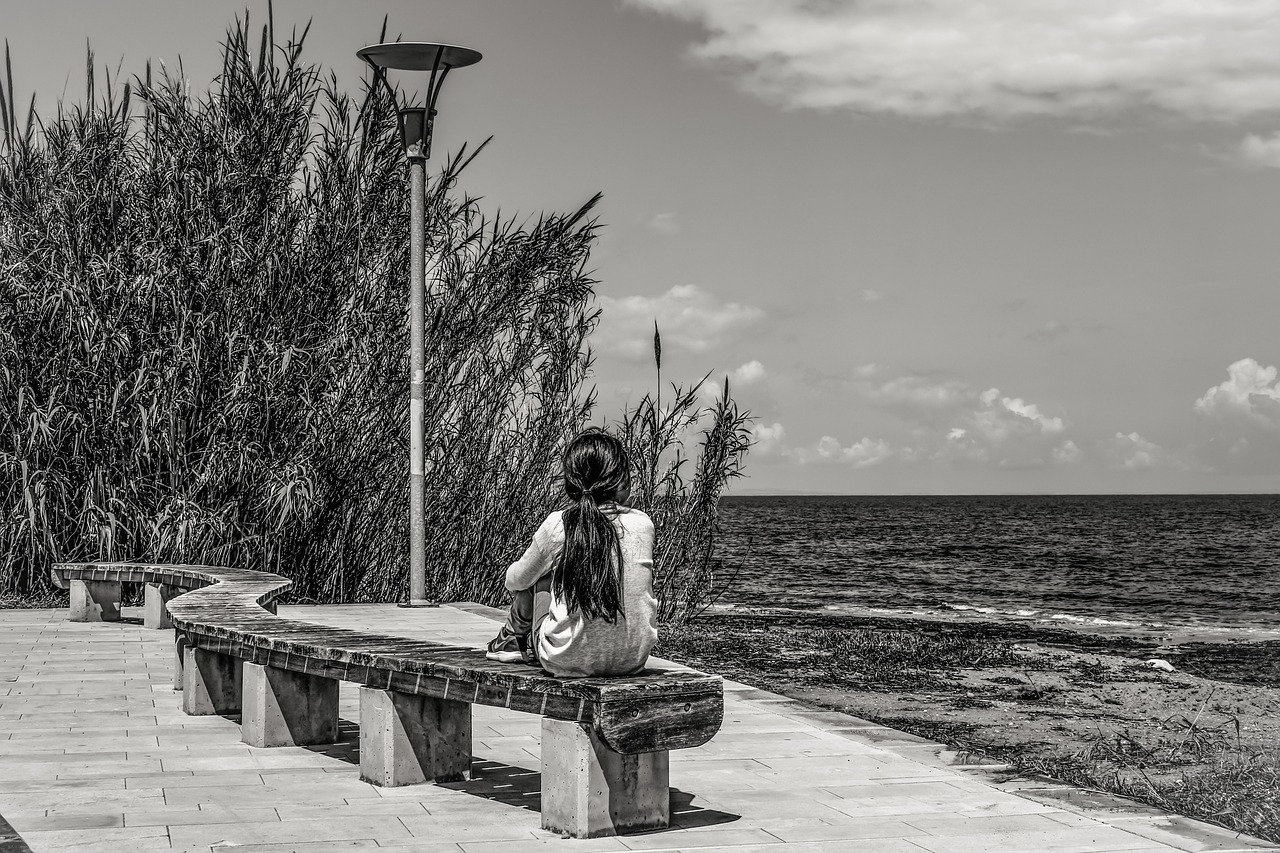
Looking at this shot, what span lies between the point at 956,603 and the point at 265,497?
19897 millimetres

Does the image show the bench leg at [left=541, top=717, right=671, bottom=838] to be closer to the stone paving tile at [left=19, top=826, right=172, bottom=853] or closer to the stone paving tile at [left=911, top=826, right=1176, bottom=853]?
the stone paving tile at [left=911, top=826, right=1176, bottom=853]

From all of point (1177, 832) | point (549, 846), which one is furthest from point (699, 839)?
point (1177, 832)

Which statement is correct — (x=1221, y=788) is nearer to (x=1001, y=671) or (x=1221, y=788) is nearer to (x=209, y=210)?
(x=1001, y=671)

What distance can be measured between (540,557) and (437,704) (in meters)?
1.08

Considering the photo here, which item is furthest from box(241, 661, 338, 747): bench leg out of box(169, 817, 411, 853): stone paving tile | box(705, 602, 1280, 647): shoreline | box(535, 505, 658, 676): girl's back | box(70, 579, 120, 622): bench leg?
box(705, 602, 1280, 647): shoreline

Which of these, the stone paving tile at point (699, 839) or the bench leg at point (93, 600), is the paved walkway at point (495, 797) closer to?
the stone paving tile at point (699, 839)

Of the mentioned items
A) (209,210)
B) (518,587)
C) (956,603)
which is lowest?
(956,603)

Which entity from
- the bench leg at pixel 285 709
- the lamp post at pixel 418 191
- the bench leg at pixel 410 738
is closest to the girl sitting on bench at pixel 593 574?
the bench leg at pixel 410 738

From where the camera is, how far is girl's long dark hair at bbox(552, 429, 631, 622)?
15.5 feet

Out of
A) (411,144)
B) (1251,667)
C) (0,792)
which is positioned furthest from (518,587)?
(1251,667)

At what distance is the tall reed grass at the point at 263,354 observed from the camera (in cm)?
1202

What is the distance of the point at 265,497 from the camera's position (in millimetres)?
12086

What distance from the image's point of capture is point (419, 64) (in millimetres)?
11461

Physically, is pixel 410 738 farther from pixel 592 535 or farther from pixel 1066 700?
pixel 1066 700
